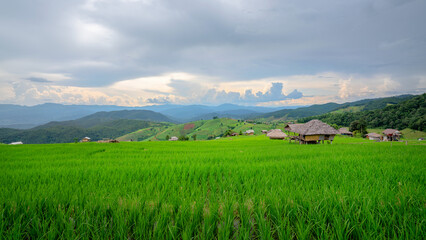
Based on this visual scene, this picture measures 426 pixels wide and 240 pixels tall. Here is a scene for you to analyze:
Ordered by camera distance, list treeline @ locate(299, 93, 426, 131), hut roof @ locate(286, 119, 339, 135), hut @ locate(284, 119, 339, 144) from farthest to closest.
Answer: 1. treeline @ locate(299, 93, 426, 131)
2. hut @ locate(284, 119, 339, 144)
3. hut roof @ locate(286, 119, 339, 135)

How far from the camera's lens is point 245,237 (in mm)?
1505

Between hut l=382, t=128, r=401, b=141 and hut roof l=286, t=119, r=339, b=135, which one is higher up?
hut roof l=286, t=119, r=339, b=135

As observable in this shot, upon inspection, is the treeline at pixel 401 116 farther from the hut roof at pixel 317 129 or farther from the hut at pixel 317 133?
the hut at pixel 317 133

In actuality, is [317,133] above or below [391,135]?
above

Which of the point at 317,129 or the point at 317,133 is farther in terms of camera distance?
the point at 317,129

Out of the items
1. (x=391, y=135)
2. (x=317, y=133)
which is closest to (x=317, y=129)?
(x=317, y=133)

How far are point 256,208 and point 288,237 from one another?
49 cm

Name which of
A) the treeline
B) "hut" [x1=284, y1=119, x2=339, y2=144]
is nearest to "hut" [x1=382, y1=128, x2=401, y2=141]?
the treeline

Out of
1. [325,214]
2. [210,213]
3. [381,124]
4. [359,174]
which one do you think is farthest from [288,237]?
[381,124]

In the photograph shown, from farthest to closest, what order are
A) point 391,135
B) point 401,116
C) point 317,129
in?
1. point 401,116
2. point 391,135
3. point 317,129

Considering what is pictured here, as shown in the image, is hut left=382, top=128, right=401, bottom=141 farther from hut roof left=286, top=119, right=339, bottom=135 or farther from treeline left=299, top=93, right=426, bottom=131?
hut roof left=286, top=119, right=339, bottom=135

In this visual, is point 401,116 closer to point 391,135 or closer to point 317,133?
point 391,135

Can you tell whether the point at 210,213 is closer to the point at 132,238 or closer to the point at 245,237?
the point at 245,237

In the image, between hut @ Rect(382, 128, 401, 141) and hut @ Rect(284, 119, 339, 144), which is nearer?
hut @ Rect(284, 119, 339, 144)
